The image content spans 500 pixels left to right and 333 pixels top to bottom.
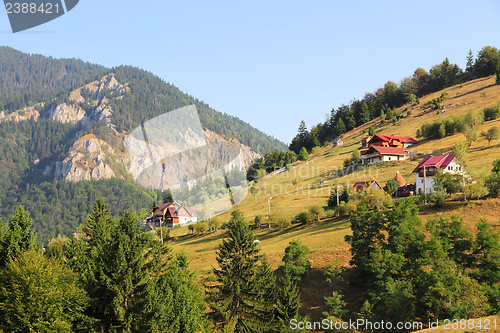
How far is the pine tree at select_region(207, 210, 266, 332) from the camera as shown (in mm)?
38844

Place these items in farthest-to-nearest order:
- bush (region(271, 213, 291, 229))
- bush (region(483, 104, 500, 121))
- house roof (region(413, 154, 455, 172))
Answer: bush (region(483, 104, 500, 121)), bush (region(271, 213, 291, 229)), house roof (region(413, 154, 455, 172))

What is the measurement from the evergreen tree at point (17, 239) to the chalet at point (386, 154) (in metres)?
85.3

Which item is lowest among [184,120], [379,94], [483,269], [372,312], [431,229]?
[372,312]

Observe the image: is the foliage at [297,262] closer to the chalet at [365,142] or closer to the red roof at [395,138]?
the red roof at [395,138]

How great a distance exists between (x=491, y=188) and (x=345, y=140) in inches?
3682

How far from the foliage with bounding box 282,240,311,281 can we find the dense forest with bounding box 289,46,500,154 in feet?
365

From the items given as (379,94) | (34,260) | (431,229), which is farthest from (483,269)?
(379,94)

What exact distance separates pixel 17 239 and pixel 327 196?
6131 centimetres

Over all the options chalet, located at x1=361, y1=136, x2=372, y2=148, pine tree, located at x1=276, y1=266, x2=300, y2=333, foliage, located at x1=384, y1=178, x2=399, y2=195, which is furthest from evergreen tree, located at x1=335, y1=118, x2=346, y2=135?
pine tree, located at x1=276, y1=266, x2=300, y2=333

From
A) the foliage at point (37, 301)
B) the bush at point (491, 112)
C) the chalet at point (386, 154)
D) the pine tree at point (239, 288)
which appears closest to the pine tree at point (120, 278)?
the foliage at point (37, 301)

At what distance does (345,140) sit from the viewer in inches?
5901

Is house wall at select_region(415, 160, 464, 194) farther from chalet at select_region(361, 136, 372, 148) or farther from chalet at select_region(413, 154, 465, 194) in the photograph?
chalet at select_region(361, 136, 372, 148)

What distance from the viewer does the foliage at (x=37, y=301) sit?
27.2 m

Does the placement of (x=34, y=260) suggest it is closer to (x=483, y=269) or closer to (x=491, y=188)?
(x=483, y=269)
